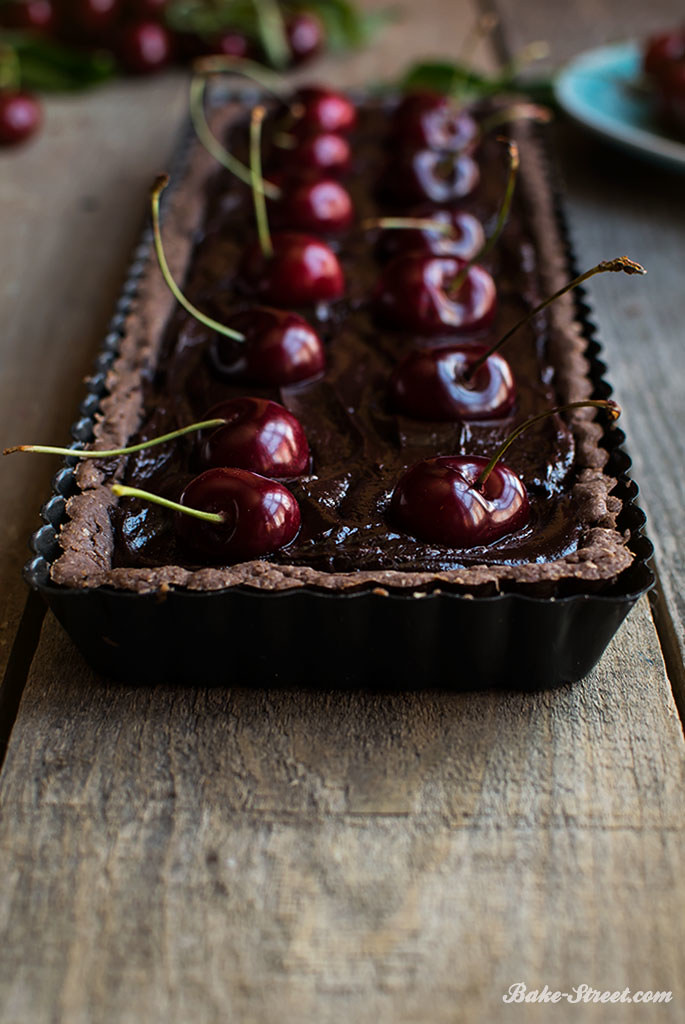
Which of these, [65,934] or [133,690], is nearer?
[65,934]

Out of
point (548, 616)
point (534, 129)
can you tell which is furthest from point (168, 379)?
point (534, 129)

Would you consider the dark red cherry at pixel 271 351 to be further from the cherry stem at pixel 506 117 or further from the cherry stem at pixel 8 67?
the cherry stem at pixel 8 67

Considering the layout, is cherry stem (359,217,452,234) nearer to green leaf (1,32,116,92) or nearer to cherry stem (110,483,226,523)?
cherry stem (110,483,226,523)

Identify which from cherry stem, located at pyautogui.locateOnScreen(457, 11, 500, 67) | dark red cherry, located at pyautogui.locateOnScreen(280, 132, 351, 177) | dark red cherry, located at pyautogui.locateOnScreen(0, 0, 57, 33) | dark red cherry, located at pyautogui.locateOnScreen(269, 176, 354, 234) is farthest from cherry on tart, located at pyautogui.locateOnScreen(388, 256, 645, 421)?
dark red cherry, located at pyautogui.locateOnScreen(0, 0, 57, 33)

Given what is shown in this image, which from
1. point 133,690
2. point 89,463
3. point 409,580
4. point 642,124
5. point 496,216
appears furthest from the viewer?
point 642,124

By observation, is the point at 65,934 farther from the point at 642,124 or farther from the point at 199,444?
the point at 642,124

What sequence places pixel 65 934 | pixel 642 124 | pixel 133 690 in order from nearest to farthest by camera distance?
pixel 65 934 < pixel 133 690 < pixel 642 124

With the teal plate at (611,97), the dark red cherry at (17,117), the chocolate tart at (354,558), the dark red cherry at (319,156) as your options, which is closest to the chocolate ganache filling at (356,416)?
the chocolate tart at (354,558)
